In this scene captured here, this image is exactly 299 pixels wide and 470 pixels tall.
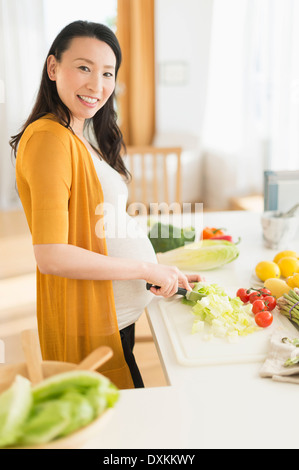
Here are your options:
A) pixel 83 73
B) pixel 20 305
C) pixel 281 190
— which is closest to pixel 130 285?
pixel 83 73

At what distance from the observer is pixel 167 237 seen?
1.44 metres

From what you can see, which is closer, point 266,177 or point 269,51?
point 266,177

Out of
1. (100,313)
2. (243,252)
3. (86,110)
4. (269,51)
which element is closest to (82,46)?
(86,110)

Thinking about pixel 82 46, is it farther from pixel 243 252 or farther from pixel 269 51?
pixel 269 51

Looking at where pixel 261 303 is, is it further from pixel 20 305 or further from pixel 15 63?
pixel 15 63

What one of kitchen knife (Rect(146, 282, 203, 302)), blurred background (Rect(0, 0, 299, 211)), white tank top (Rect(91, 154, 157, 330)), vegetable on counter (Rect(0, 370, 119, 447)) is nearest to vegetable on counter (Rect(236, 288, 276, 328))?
kitchen knife (Rect(146, 282, 203, 302))

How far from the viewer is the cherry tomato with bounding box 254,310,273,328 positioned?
981mm

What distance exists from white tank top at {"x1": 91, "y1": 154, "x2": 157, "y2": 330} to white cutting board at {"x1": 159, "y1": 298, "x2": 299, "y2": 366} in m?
0.09

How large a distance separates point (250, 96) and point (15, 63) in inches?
92.1

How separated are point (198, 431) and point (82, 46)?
77cm

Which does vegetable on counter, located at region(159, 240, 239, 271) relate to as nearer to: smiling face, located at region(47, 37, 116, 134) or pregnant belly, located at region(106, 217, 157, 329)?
pregnant belly, located at region(106, 217, 157, 329)

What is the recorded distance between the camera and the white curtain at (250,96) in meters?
3.58

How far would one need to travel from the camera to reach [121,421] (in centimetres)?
71

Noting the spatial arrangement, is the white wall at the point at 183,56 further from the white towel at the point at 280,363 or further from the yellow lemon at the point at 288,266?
the white towel at the point at 280,363
